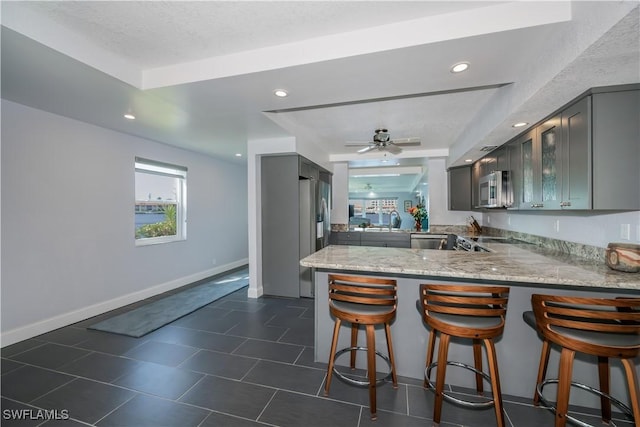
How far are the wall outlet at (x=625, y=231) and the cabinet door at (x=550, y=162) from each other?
43 cm

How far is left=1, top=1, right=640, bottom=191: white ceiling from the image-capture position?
5.13 ft

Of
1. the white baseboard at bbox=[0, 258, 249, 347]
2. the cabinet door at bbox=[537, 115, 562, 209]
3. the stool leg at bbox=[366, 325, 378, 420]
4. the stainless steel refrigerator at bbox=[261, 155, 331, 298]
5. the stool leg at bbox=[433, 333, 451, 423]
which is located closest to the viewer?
the stool leg at bbox=[433, 333, 451, 423]

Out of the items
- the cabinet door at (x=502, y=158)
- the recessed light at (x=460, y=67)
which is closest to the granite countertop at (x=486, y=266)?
the cabinet door at (x=502, y=158)

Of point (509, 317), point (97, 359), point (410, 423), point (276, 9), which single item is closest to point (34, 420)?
point (97, 359)

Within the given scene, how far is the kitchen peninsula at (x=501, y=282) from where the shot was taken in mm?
1682

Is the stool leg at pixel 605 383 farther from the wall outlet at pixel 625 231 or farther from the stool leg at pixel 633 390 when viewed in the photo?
the wall outlet at pixel 625 231

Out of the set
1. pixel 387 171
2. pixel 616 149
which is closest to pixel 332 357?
pixel 616 149

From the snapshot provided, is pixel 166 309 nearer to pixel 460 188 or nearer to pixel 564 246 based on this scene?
pixel 564 246

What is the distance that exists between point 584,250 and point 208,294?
4.60 m

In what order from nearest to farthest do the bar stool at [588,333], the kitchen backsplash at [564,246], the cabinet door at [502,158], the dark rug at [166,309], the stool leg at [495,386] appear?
the bar stool at [588,333], the stool leg at [495,386], the kitchen backsplash at [564,246], the dark rug at [166,309], the cabinet door at [502,158]

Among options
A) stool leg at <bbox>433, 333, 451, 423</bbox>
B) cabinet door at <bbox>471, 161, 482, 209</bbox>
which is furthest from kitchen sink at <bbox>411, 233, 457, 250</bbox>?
stool leg at <bbox>433, 333, 451, 423</bbox>

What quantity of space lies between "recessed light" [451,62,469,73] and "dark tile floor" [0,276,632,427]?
241cm

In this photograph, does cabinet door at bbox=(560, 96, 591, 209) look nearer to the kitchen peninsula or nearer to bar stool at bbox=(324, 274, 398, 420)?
the kitchen peninsula

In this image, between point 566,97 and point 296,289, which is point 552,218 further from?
point 296,289
